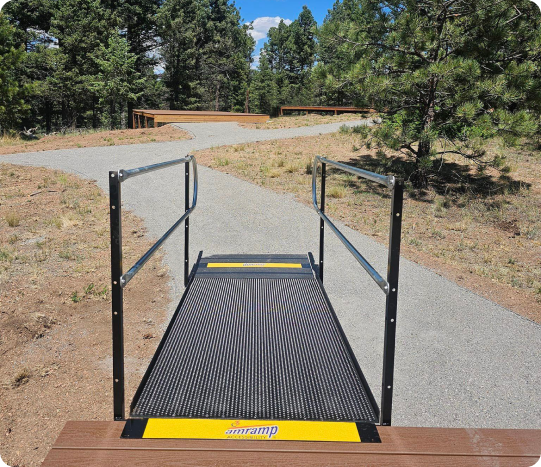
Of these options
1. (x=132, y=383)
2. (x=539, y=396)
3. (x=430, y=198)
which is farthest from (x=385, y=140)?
(x=132, y=383)

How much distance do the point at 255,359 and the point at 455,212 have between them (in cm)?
755

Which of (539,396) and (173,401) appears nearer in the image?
(173,401)

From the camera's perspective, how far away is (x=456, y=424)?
295 cm

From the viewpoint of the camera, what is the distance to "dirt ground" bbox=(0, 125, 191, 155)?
1712 cm

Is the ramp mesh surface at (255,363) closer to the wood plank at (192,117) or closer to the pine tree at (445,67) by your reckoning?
the pine tree at (445,67)

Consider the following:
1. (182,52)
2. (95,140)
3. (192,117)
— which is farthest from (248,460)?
(182,52)

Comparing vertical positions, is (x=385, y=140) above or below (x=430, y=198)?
above

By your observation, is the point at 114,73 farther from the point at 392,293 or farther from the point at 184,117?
the point at 392,293

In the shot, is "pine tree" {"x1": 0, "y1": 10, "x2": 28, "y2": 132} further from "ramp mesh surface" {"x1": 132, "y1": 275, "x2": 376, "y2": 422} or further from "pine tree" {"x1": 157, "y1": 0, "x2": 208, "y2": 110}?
"ramp mesh surface" {"x1": 132, "y1": 275, "x2": 376, "y2": 422}

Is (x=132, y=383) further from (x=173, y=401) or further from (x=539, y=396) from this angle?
(x=539, y=396)

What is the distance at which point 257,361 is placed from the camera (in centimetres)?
304

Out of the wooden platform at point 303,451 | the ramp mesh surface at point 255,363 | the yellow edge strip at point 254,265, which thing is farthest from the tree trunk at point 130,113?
the wooden platform at point 303,451

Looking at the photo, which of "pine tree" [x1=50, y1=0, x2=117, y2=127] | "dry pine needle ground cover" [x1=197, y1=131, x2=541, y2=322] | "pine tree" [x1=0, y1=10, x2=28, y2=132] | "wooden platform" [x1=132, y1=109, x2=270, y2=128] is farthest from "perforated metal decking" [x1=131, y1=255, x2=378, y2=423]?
"pine tree" [x1=50, y1=0, x2=117, y2=127]

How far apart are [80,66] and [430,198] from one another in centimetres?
2880
